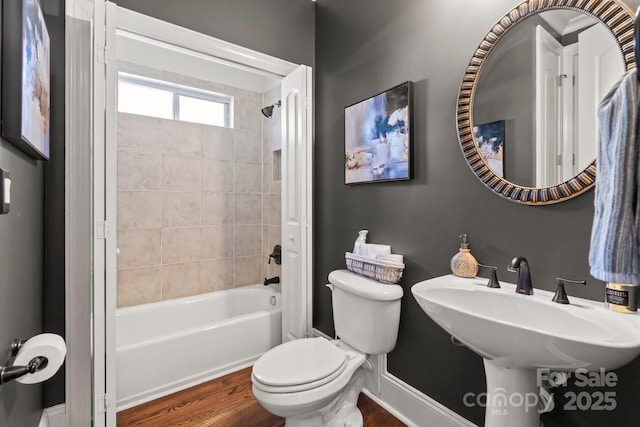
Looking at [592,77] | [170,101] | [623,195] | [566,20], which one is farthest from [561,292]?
[170,101]

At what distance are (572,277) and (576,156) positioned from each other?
0.42 meters

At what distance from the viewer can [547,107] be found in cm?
110

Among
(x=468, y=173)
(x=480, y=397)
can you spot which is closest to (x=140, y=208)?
(x=468, y=173)

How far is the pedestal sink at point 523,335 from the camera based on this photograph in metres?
0.76

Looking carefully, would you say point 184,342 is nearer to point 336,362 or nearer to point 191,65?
point 336,362

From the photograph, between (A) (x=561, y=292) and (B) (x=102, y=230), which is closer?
(A) (x=561, y=292)

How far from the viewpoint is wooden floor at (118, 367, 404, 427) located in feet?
5.38

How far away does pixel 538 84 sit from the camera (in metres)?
1.13

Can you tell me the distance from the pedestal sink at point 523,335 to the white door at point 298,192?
1.07m

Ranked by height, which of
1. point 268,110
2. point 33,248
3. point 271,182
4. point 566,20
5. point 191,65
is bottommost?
point 33,248

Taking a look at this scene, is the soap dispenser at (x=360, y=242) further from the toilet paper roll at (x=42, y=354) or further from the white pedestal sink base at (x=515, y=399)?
the toilet paper roll at (x=42, y=354)

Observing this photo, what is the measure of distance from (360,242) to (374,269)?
0.21 m

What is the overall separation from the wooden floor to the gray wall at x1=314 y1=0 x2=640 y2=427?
0.30 metres

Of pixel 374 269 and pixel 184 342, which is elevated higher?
pixel 374 269
